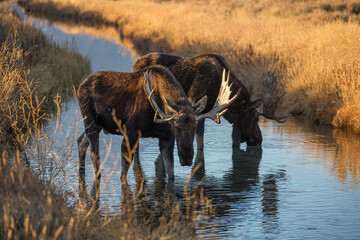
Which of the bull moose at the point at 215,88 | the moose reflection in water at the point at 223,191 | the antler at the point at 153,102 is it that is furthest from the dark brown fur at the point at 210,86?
the antler at the point at 153,102

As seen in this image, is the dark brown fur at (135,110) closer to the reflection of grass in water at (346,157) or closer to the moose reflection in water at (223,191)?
the moose reflection in water at (223,191)

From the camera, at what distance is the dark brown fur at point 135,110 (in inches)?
390

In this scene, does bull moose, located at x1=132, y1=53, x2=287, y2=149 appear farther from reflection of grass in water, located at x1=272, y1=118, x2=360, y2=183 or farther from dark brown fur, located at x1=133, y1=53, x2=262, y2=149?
reflection of grass in water, located at x1=272, y1=118, x2=360, y2=183

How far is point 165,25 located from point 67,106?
21.1 metres

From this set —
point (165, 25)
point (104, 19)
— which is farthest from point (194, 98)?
point (104, 19)

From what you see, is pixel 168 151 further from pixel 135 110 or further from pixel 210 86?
pixel 210 86

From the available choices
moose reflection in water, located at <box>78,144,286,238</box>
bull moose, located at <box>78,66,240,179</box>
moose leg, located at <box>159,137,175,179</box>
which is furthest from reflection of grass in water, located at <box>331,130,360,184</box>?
moose leg, located at <box>159,137,175,179</box>

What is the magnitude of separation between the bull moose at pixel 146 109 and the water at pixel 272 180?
380mm

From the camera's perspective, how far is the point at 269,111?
1462 centimetres

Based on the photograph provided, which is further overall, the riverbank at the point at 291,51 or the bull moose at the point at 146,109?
the riverbank at the point at 291,51

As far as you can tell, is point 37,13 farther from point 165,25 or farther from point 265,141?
point 265,141

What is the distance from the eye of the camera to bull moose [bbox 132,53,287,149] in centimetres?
1362

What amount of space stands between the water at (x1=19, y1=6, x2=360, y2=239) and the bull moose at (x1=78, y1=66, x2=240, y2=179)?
0.38m

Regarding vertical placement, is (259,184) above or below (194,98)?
below
